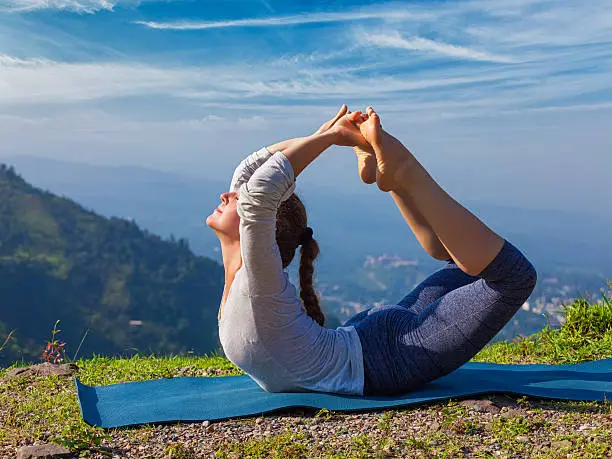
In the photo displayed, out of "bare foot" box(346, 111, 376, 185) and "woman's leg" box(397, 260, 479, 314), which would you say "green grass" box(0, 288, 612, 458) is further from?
"bare foot" box(346, 111, 376, 185)

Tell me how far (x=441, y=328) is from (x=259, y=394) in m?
0.99

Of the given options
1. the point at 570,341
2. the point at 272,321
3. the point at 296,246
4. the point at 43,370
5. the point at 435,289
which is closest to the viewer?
the point at 272,321

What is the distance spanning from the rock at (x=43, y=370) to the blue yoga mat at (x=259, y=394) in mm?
655

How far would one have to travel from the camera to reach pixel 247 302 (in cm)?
330

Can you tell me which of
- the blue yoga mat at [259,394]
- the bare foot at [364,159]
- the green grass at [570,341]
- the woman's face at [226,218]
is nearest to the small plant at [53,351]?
the blue yoga mat at [259,394]

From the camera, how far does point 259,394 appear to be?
367 centimetres

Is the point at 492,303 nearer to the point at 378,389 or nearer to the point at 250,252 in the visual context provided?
the point at 378,389

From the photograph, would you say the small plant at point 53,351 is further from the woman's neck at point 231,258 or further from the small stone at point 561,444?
the small stone at point 561,444

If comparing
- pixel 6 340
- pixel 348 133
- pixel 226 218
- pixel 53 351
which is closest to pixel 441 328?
pixel 348 133

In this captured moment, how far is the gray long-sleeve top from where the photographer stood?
308 centimetres

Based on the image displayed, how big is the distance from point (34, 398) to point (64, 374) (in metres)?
0.54

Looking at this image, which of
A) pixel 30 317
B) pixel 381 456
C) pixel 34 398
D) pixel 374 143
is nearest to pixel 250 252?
pixel 374 143

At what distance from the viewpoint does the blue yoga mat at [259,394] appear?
342 cm

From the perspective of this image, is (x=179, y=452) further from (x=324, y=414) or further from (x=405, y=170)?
(x=405, y=170)
